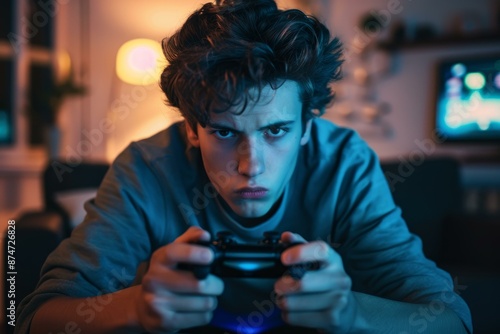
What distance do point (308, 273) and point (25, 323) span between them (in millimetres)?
542

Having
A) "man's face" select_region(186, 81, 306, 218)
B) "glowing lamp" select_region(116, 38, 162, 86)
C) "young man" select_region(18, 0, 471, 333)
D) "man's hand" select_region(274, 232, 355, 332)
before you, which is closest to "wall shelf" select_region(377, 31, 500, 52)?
"glowing lamp" select_region(116, 38, 162, 86)

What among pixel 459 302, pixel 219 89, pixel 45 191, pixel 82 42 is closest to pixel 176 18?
pixel 82 42

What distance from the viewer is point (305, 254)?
0.64m

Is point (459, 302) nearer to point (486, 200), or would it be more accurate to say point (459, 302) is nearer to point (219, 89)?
point (219, 89)

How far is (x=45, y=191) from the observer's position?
205cm

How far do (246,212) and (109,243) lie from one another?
299mm

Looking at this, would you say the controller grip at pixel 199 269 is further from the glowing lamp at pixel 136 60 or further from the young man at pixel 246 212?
the glowing lamp at pixel 136 60

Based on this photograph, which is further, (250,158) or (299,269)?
(250,158)

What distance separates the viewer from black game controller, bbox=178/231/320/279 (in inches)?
26.1

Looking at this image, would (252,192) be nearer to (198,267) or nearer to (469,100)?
(198,267)

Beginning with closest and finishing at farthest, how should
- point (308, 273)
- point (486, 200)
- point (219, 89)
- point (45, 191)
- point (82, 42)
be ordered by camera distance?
point (308, 273), point (219, 89), point (45, 191), point (486, 200), point (82, 42)

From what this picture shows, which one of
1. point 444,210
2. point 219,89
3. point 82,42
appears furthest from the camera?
point 82,42

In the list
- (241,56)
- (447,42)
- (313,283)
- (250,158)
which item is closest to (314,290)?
(313,283)

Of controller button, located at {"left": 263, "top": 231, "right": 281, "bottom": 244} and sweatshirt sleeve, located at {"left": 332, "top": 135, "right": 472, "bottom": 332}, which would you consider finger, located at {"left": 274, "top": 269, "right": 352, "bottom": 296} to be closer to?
controller button, located at {"left": 263, "top": 231, "right": 281, "bottom": 244}
